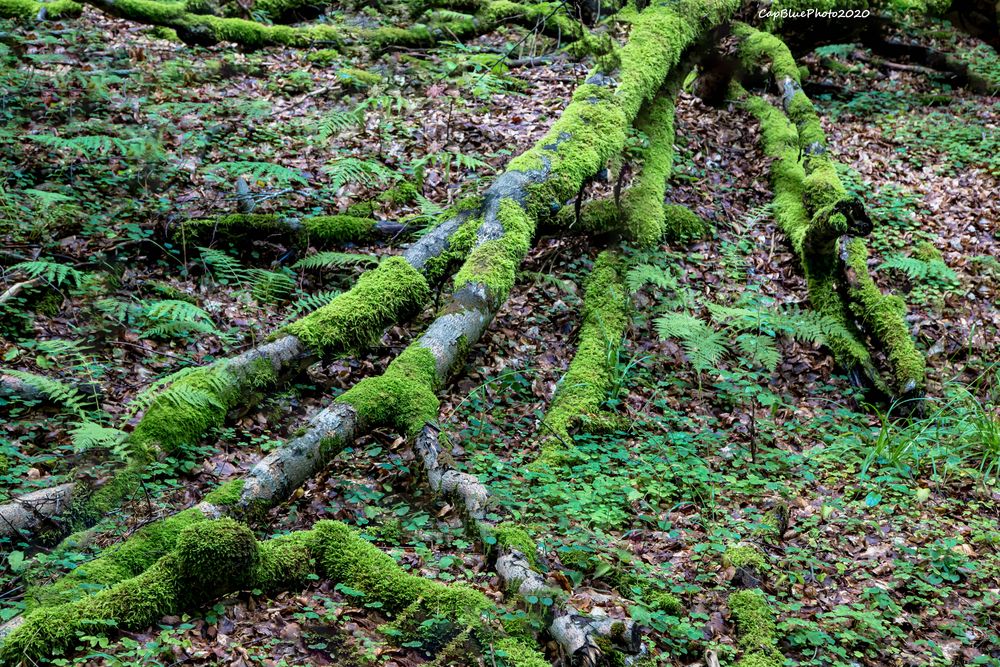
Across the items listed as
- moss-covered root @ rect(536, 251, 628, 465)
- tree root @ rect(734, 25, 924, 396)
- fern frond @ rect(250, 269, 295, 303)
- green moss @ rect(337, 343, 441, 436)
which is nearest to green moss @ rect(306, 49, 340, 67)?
fern frond @ rect(250, 269, 295, 303)

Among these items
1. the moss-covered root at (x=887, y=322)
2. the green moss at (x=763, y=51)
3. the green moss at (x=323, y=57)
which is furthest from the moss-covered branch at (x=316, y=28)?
the moss-covered root at (x=887, y=322)

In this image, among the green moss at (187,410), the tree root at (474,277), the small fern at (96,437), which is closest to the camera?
the small fern at (96,437)

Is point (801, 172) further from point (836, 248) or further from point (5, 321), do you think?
point (5, 321)

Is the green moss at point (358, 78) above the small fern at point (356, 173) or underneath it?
above

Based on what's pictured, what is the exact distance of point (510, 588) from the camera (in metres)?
3.90

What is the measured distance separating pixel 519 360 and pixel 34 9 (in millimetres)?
9580

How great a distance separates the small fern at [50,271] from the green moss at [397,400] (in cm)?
235

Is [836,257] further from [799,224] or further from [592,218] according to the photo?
[592,218]

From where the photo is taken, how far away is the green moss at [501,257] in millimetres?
6074

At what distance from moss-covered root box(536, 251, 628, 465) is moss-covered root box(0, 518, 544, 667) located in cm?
151

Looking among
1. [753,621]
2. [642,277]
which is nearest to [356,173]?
[642,277]

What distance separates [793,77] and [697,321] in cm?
627

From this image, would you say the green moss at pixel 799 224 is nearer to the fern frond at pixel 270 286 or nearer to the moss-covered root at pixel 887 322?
the moss-covered root at pixel 887 322

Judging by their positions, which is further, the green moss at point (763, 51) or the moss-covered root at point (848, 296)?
the green moss at point (763, 51)
